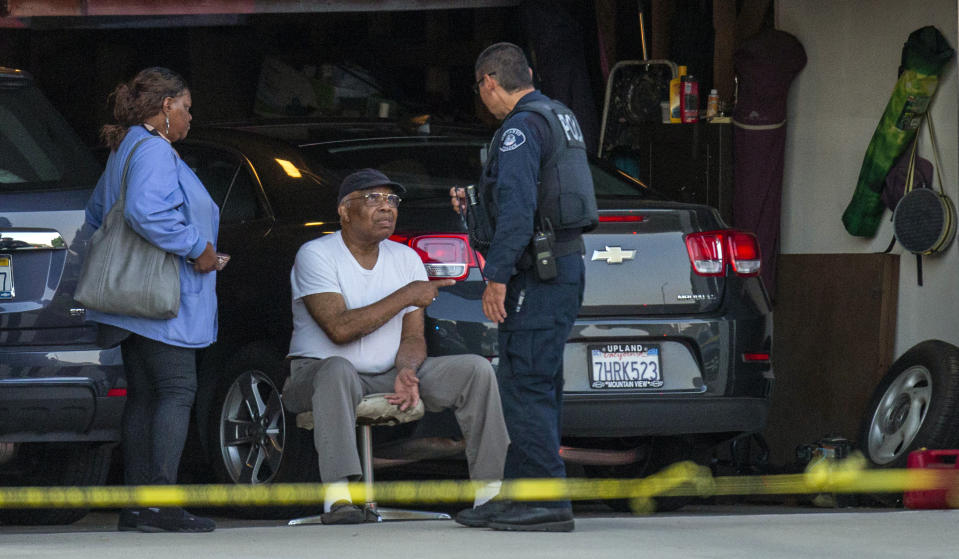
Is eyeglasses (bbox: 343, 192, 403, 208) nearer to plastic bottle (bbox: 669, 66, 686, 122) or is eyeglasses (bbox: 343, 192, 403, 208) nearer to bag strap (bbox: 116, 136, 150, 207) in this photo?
bag strap (bbox: 116, 136, 150, 207)

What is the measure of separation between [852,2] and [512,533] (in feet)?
15.3

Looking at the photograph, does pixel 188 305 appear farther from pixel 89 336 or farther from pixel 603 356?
pixel 603 356

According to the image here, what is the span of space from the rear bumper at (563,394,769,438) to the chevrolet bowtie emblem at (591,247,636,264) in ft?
1.78

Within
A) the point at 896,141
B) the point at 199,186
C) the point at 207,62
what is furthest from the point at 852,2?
the point at 207,62

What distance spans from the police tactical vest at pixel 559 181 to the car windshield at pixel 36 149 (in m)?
1.69

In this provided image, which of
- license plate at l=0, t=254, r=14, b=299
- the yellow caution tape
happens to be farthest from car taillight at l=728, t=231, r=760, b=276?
license plate at l=0, t=254, r=14, b=299

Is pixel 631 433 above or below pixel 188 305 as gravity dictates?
below

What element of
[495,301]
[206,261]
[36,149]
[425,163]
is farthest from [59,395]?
[425,163]

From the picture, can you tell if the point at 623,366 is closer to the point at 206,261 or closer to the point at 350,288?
the point at 350,288

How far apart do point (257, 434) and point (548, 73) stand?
13.6 ft

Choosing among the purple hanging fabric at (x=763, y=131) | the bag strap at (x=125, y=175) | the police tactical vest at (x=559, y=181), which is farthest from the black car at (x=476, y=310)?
the purple hanging fabric at (x=763, y=131)

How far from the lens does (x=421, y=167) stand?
295 inches

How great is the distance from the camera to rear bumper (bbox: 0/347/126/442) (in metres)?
6.19

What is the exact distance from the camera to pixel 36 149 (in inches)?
260
